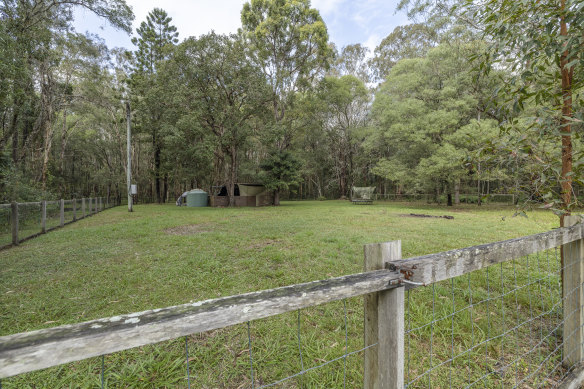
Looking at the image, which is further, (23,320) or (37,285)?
(37,285)

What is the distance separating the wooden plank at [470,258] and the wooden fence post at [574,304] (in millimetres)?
198

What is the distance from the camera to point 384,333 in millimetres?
1028

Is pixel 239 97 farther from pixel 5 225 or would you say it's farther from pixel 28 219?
pixel 5 225

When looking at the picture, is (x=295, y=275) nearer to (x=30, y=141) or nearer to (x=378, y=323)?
(x=378, y=323)

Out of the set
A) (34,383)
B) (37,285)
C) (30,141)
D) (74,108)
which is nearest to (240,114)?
(74,108)

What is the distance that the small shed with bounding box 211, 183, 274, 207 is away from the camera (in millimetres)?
18578

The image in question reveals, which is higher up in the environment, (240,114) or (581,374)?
(240,114)

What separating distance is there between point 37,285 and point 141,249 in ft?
6.04

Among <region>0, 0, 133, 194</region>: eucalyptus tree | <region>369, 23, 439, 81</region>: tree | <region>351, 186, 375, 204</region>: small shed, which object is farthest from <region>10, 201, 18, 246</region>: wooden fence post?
<region>369, 23, 439, 81</region>: tree

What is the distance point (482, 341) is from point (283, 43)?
20402 millimetres

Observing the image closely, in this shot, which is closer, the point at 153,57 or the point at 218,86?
the point at 218,86

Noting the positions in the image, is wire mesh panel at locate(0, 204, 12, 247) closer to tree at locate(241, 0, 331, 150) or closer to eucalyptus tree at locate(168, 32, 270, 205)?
eucalyptus tree at locate(168, 32, 270, 205)

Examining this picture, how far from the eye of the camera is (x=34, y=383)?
5.90 ft

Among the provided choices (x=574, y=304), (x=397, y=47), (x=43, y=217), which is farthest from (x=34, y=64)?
(x=397, y=47)
